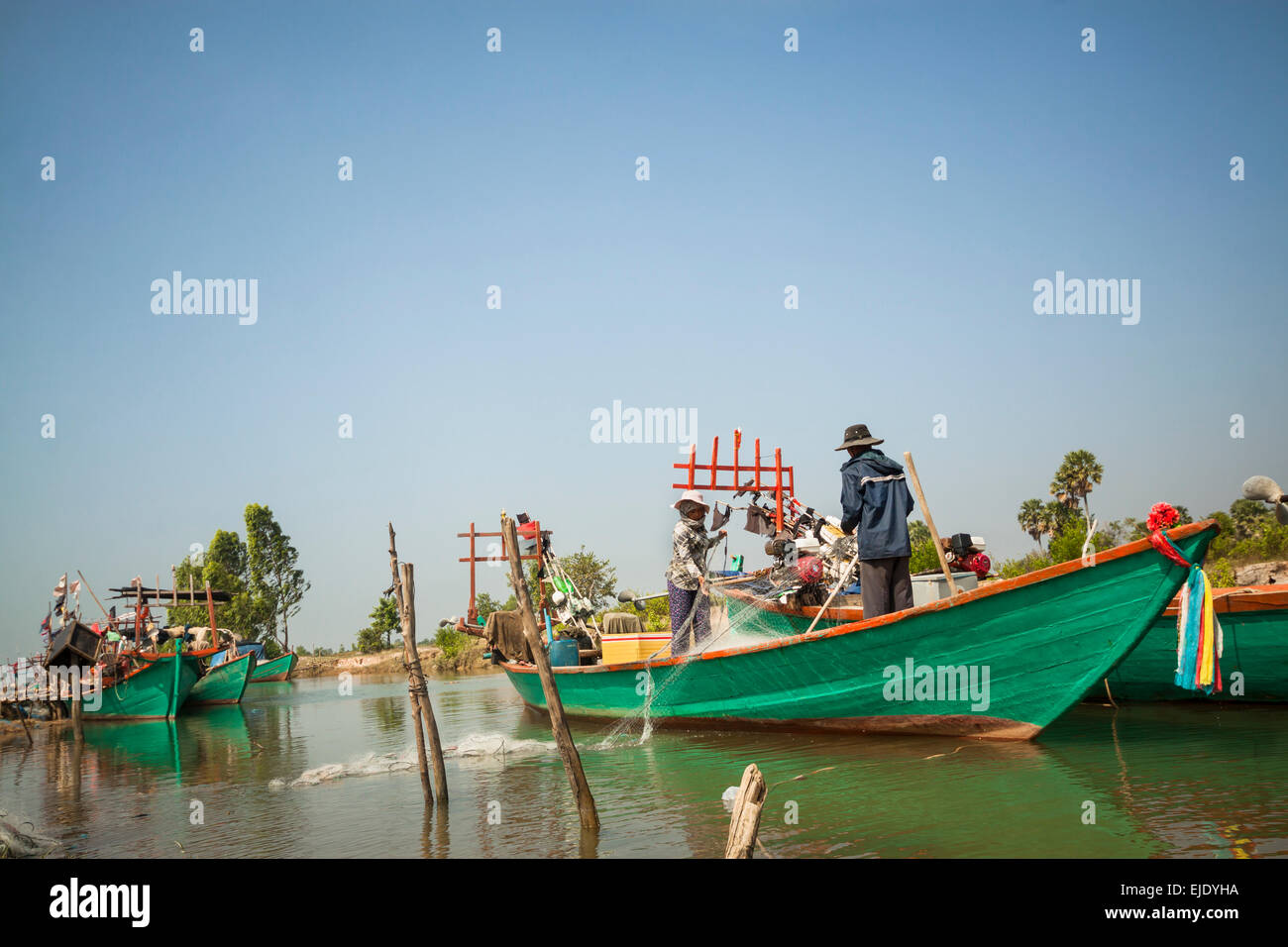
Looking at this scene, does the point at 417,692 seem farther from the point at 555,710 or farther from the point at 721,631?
the point at 721,631

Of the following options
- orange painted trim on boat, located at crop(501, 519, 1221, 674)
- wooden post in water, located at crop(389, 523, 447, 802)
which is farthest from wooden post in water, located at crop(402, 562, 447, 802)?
orange painted trim on boat, located at crop(501, 519, 1221, 674)

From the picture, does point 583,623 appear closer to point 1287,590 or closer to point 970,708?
point 970,708

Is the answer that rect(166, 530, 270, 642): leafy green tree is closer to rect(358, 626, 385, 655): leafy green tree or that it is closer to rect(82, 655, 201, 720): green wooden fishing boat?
rect(358, 626, 385, 655): leafy green tree

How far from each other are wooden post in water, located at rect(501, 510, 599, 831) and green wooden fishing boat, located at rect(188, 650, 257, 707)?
79.1 feet

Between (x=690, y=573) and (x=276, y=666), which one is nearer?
(x=690, y=573)

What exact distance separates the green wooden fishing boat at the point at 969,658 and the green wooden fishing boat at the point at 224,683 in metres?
21.8

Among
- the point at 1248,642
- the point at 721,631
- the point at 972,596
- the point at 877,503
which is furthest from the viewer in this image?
the point at 721,631

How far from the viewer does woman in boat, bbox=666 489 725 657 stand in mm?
10594

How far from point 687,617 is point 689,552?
878 millimetres

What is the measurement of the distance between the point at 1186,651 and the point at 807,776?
10.4 feet

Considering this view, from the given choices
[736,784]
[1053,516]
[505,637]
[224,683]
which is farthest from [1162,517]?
[1053,516]

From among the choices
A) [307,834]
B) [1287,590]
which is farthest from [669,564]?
[1287,590]

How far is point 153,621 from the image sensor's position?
89.2ft

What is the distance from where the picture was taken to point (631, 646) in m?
12.6
